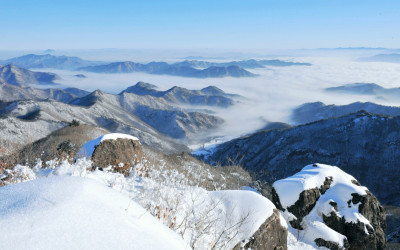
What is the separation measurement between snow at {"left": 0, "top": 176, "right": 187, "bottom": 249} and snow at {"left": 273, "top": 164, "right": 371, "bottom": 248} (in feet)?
30.0

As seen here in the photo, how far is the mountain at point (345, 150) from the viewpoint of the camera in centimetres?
6258

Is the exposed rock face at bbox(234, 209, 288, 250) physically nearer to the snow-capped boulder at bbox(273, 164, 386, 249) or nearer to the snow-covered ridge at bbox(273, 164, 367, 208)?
the snow-capped boulder at bbox(273, 164, 386, 249)

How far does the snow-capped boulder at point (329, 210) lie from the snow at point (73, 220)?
9.26 m

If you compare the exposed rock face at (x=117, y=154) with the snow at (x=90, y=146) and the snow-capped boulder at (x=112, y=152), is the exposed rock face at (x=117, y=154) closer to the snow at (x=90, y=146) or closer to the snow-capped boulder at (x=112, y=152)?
the snow-capped boulder at (x=112, y=152)

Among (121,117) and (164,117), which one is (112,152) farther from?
(164,117)

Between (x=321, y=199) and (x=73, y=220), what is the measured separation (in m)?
12.3

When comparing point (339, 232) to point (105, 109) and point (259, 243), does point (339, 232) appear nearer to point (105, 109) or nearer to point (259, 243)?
point (259, 243)

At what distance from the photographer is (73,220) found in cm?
345

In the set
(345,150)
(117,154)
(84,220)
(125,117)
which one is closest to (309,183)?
(117,154)

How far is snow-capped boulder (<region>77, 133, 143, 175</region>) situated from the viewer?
33.4 ft

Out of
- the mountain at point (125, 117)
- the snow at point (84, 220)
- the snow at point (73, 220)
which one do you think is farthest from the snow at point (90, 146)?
the mountain at point (125, 117)

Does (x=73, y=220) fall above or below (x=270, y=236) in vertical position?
above

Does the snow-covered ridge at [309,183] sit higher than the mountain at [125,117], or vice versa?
the snow-covered ridge at [309,183]

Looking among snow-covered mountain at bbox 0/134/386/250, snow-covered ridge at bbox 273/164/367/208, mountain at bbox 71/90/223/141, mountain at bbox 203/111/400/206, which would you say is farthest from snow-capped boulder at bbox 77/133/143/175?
mountain at bbox 71/90/223/141
